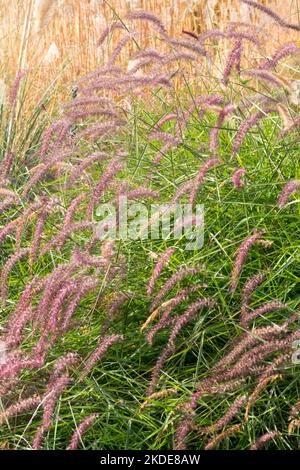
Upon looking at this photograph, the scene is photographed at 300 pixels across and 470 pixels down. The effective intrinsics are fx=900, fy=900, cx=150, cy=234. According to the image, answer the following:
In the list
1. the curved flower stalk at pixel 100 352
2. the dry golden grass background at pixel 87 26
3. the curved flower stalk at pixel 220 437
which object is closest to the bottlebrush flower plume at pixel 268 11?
the curved flower stalk at pixel 100 352

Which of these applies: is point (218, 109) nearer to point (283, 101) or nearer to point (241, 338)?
point (283, 101)

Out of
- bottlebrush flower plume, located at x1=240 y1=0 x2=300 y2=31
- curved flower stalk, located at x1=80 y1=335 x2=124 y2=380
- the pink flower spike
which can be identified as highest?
bottlebrush flower plume, located at x1=240 y1=0 x2=300 y2=31

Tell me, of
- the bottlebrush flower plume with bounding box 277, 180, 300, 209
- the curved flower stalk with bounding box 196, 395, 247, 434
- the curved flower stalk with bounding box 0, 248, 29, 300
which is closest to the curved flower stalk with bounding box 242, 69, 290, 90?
the bottlebrush flower plume with bounding box 277, 180, 300, 209

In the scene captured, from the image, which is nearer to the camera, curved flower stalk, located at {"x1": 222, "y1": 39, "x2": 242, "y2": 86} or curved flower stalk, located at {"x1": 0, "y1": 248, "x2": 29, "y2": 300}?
curved flower stalk, located at {"x1": 0, "y1": 248, "x2": 29, "y2": 300}

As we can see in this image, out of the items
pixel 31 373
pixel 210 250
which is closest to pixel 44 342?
pixel 31 373

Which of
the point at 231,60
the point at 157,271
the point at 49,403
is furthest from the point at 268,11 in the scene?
the point at 49,403

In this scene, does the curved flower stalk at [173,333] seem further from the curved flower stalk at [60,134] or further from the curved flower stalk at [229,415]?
the curved flower stalk at [60,134]

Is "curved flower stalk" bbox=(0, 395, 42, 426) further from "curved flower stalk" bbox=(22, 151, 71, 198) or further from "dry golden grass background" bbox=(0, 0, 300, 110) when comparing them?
"dry golden grass background" bbox=(0, 0, 300, 110)

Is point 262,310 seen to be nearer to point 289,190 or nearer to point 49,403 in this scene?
point 289,190

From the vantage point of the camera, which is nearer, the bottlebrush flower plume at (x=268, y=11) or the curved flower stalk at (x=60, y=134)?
the curved flower stalk at (x=60, y=134)

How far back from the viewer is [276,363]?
2166mm

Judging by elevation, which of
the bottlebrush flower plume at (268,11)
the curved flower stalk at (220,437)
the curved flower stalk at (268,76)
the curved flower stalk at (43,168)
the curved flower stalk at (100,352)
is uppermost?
the bottlebrush flower plume at (268,11)

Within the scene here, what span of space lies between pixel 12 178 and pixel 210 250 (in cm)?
143

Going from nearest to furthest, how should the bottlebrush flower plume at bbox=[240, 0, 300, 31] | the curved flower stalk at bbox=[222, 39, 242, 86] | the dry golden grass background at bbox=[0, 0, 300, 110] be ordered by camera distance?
the curved flower stalk at bbox=[222, 39, 242, 86]
the bottlebrush flower plume at bbox=[240, 0, 300, 31]
the dry golden grass background at bbox=[0, 0, 300, 110]
